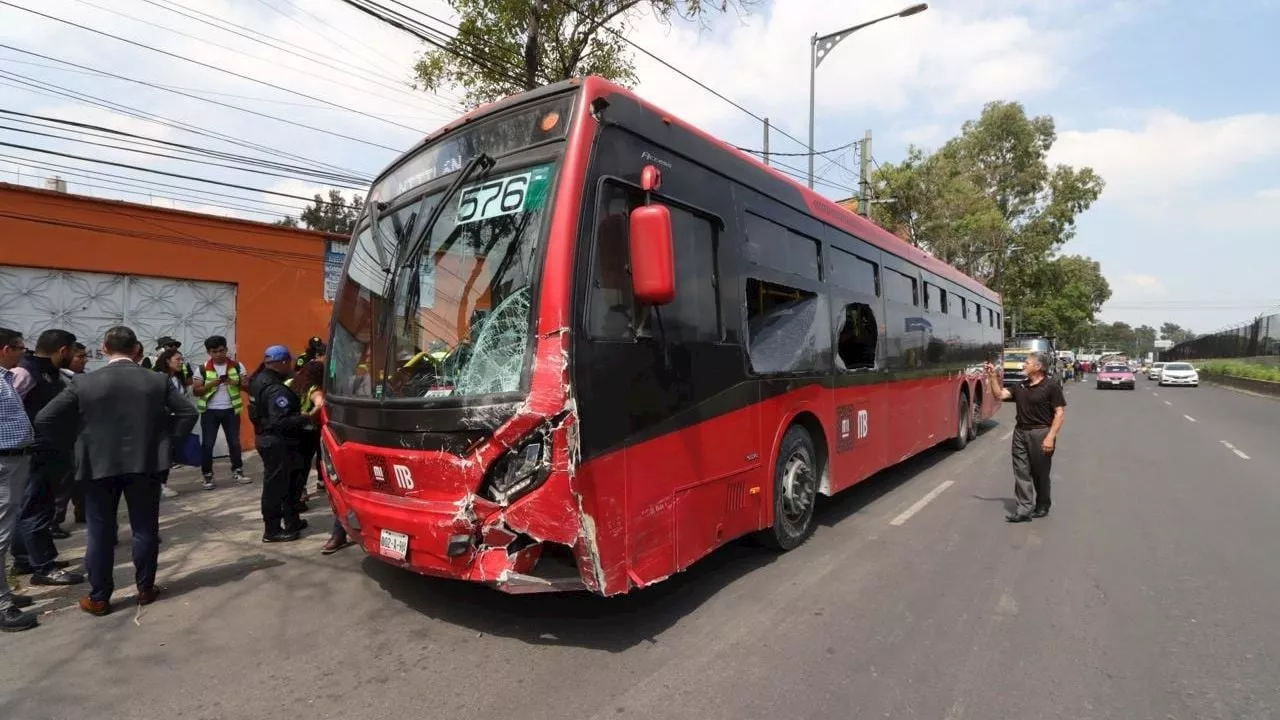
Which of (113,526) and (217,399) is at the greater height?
(217,399)

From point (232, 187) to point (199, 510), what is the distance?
22.0ft

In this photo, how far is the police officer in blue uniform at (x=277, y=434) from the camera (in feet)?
18.5

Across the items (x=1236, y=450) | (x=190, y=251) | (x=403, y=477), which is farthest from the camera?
(x=1236, y=450)

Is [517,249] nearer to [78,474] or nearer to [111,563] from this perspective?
[78,474]

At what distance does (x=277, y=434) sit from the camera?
18.6 feet

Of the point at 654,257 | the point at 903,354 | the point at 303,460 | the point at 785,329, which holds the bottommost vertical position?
the point at 303,460

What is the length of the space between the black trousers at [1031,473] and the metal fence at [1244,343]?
137 feet

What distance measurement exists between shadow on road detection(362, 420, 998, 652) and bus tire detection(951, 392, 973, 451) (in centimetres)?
703

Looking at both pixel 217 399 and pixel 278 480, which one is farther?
pixel 217 399

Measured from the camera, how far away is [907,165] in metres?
30.6

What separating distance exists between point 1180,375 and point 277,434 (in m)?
42.6

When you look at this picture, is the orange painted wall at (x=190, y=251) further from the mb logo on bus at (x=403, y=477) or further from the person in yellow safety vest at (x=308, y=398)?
the mb logo on bus at (x=403, y=477)

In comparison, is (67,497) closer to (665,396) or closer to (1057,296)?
(665,396)

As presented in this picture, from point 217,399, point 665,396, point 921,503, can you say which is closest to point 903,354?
point 921,503
